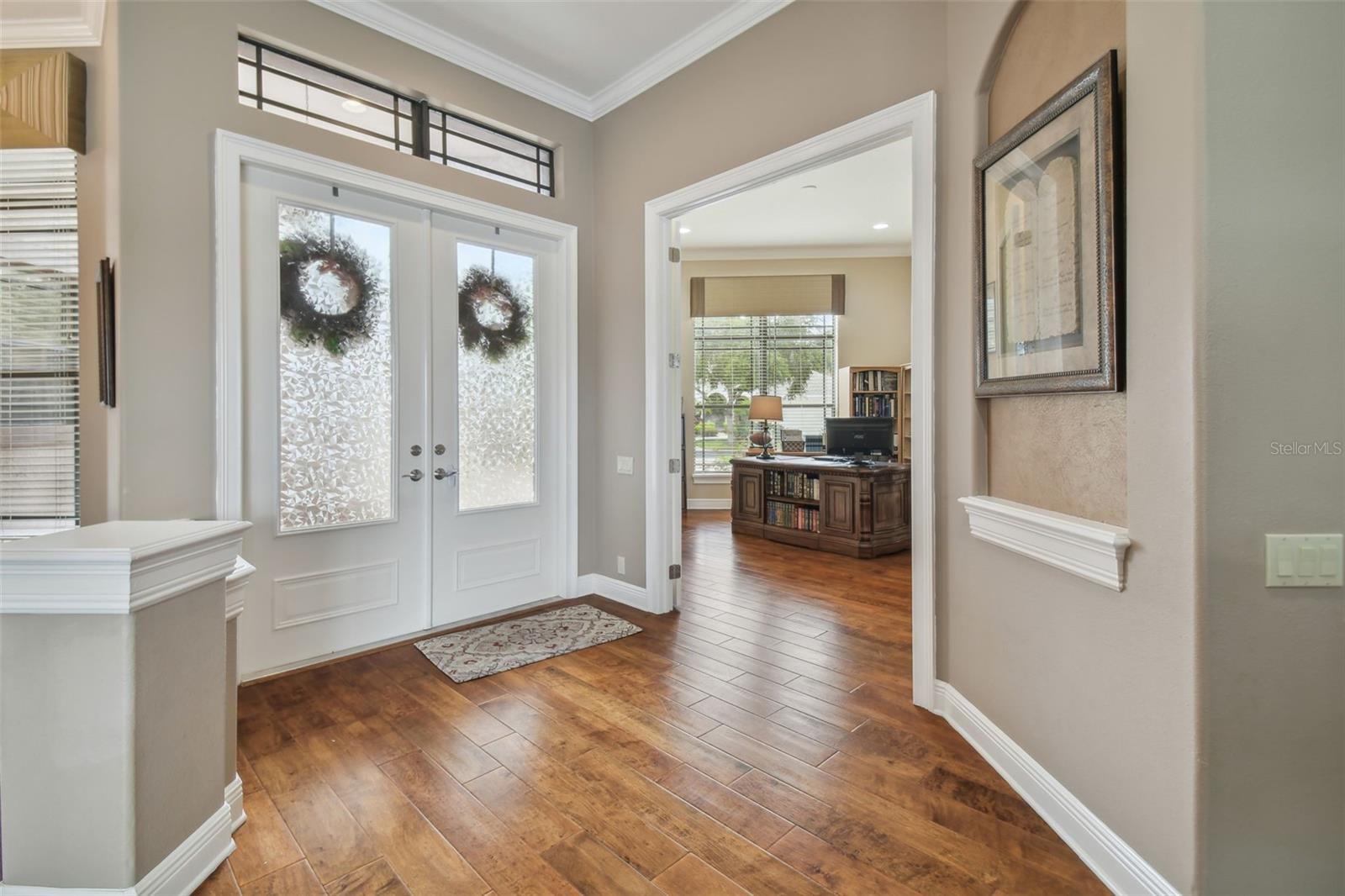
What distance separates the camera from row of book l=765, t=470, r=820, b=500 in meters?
5.76

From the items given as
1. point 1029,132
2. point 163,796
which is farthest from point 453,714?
point 1029,132

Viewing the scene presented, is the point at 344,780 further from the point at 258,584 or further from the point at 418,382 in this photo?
the point at 418,382

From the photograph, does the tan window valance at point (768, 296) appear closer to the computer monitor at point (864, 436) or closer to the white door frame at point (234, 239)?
the computer monitor at point (864, 436)

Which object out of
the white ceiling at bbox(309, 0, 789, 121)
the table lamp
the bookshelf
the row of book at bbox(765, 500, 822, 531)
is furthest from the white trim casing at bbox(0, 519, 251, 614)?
the bookshelf

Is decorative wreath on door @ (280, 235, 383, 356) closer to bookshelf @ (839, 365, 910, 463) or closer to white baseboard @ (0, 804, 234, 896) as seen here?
white baseboard @ (0, 804, 234, 896)

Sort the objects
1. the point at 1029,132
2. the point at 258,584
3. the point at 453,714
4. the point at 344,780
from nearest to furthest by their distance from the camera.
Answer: the point at 1029,132 < the point at 344,780 < the point at 453,714 < the point at 258,584

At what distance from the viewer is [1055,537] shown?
176cm

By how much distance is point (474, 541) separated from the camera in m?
3.60

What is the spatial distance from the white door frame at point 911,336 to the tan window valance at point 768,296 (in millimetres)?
4505

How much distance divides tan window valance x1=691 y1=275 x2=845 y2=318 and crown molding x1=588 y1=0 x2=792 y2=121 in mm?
4272

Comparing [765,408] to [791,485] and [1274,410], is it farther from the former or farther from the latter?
[1274,410]

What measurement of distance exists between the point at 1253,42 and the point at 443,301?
3.27m

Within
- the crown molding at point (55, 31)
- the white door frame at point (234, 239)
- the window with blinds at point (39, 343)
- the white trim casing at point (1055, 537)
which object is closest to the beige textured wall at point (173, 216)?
the white door frame at point (234, 239)

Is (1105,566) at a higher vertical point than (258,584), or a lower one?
higher
